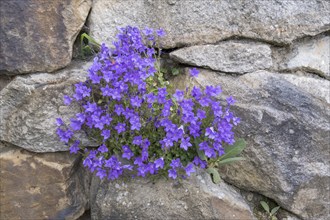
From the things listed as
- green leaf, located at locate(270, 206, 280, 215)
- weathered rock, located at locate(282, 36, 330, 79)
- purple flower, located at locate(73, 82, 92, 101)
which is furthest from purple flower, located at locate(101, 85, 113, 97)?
green leaf, located at locate(270, 206, 280, 215)

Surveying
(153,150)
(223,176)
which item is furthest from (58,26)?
(223,176)

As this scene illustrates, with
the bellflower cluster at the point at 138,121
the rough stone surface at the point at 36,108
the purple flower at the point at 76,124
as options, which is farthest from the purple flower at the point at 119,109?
the rough stone surface at the point at 36,108

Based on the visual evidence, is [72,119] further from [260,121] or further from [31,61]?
[260,121]

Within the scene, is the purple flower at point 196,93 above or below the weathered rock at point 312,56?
below

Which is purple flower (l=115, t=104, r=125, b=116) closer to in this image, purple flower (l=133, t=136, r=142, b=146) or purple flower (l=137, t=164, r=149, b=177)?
purple flower (l=133, t=136, r=142, b=146)

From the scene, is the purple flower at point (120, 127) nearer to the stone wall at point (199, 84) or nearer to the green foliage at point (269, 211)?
the stone wall at point (199, 84)

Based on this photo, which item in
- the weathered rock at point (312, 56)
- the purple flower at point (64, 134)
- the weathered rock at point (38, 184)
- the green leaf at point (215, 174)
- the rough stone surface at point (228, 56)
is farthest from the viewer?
the weathered rock at point (312, 56)

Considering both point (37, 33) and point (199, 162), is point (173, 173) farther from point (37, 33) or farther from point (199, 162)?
point (37, 33)
